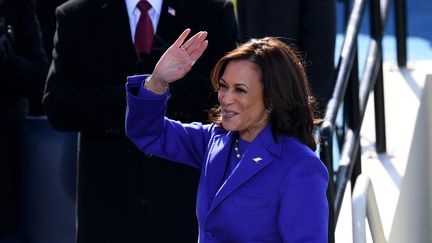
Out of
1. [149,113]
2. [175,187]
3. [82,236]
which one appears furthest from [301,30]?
[149,113]

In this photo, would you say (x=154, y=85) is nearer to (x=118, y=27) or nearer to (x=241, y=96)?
(x=241, y=96)

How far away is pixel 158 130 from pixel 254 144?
0.33m

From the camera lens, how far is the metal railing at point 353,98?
4.34 metres

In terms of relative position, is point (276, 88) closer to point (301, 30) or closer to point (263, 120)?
point (263, 120)

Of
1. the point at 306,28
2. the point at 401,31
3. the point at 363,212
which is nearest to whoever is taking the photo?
the point at 363,212

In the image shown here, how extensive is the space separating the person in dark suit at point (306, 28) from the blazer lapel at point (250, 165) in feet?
4.57

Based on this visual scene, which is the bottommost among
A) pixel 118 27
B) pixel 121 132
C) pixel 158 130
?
pixel 121 132

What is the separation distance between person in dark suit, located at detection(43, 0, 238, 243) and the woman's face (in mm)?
1022

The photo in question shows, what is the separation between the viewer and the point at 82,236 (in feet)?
14.2

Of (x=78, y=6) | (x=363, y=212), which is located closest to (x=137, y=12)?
(x=78, y=6)

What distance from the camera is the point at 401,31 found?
6492 millimetres

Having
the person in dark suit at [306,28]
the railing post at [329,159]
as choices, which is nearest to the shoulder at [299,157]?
the railing post at [329,159]

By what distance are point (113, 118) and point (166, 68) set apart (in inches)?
37.3

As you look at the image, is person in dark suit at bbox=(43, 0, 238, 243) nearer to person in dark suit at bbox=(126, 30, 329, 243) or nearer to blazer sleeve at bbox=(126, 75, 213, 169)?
blazer sleeve at bbox=(126, 75, 213, 169)
